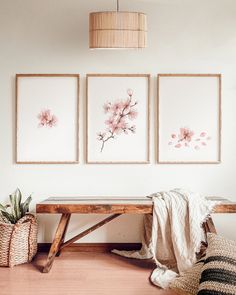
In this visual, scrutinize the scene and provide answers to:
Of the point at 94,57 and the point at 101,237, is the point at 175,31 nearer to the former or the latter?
the point at 94,57

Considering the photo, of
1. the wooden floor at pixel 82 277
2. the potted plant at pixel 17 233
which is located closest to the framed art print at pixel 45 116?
the potted plant at pixel 17 233

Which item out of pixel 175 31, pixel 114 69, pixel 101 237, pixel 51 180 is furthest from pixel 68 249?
pixel 175 31

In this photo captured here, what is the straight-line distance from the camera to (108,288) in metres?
4.25

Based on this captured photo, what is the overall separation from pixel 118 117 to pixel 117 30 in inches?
37.0

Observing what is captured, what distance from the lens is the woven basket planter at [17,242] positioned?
16.2 ft

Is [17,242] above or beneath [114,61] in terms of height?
beneath

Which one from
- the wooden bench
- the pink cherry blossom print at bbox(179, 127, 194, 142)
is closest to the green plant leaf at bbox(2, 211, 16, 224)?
the wooden bench

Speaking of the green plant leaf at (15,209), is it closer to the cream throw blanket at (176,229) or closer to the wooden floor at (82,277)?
the wooden floor at (82,277)

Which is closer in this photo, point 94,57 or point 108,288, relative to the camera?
point 108,288

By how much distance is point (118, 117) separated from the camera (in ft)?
17.7

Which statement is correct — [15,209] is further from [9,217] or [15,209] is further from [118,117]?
[118,117]

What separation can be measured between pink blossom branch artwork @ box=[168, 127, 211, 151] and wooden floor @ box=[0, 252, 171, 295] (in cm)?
117

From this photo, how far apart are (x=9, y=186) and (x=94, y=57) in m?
1.48

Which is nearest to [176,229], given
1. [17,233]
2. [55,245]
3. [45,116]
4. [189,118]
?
[55,245]
